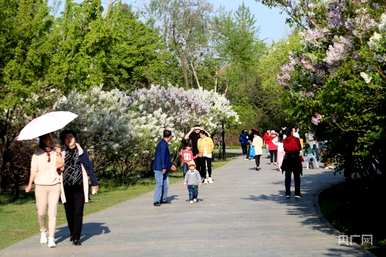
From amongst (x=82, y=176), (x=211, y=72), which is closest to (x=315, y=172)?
(x=82, y=176)

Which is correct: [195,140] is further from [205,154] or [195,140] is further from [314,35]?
[314,35]

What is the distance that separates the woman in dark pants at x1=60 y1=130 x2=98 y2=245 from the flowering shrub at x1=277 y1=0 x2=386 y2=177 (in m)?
3.81

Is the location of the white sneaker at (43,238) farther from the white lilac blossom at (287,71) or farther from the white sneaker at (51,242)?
the white lilac blossom at (287,71)

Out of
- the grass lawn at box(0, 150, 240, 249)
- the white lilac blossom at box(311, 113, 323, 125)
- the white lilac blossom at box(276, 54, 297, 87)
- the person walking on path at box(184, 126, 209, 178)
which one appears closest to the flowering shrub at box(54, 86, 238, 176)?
the grass lawn at box(0, 150, 240, 249)

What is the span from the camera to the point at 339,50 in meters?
10.4

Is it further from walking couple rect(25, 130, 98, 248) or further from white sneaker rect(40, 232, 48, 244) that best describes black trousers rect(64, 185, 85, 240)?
white sneaker rect(40, 232, 48, 244)

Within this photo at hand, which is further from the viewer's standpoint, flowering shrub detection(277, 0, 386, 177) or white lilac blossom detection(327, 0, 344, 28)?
→ white lilac blossom detection(327, 0, 344, 28)

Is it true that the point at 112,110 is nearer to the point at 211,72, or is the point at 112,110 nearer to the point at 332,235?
the point at 332,235

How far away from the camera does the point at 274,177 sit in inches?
1011

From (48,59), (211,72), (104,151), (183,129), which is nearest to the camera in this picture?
(48,59)

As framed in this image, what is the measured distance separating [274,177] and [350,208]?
10.8m

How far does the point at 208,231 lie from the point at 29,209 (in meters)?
6.57

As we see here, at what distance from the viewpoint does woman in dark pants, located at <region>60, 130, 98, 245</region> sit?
11047mm

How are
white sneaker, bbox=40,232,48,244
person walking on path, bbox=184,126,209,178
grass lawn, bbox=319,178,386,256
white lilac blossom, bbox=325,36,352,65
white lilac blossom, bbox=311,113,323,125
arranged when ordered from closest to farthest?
white lilac blossom, bbox=325,36,352,65, white sneaker, bbox=40,232,48,244, grass lawn, bbox=319,178,386,256, white lilac blossom, bbox=311,113,323,125, person walking on path, bbox=184,126,209,178
